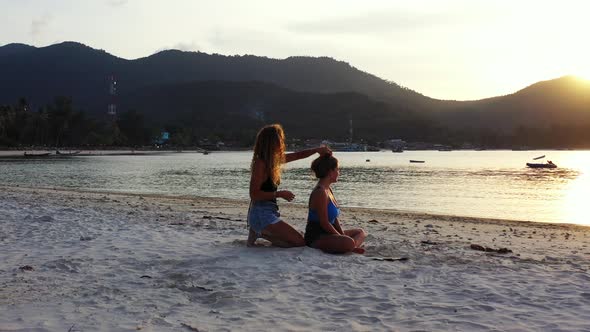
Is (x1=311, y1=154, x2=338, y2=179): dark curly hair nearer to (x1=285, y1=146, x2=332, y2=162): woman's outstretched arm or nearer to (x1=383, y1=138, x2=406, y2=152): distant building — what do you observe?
(x1=285, y1=146, x2=332, y2=162): woman's outstretched arm

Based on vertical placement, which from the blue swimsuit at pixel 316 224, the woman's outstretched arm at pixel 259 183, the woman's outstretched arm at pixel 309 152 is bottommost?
the blue swimsuit at pixel 316 224

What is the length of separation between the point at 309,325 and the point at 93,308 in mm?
A: 2099

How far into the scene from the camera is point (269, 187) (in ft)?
23.8

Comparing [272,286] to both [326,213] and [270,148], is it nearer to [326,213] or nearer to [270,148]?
[326,213]

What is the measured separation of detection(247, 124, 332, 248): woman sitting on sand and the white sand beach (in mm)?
301

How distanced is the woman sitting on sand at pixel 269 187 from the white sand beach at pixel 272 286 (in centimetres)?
30

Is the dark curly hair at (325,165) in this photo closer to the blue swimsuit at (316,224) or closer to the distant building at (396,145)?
the blue swimsuit at (316,224)

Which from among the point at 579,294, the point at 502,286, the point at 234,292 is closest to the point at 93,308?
the point at 234,292

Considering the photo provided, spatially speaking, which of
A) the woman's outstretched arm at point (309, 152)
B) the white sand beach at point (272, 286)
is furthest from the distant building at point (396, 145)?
the woman's outstretched arm at point (309, 152)

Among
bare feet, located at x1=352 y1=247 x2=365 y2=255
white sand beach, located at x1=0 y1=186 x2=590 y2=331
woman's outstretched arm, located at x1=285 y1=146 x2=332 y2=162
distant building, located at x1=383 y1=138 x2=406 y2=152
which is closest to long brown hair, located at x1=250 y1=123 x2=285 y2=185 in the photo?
woman's outstretched arm, located at x1=285 y1=146 x2=332 y2=162

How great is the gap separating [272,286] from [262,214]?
1.85m

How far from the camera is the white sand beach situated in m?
4.54

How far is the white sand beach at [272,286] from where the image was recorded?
14.9 feet

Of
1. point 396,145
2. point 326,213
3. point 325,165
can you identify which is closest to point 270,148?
point 325,165
